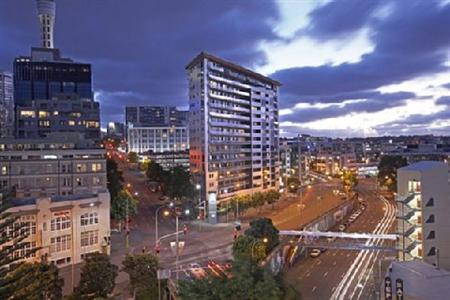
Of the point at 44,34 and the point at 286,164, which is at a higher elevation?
the point at 44,34

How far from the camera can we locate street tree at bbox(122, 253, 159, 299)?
25719 millimetres

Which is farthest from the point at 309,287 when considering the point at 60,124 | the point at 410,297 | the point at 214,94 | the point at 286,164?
the point at 286,164

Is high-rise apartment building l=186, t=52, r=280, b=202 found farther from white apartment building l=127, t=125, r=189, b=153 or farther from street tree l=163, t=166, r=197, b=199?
white apartment building l=127, t=125, r=189, b=153

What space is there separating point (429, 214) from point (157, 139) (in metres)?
128

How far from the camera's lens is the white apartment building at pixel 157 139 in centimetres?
15162

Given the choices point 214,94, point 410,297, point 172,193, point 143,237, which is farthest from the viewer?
point 214,94

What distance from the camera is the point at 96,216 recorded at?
35625 mm

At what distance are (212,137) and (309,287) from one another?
33315mm

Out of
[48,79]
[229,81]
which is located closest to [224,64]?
[229,81]

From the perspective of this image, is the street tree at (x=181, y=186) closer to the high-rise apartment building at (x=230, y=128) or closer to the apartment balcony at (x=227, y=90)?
the high-rise apartment building at (x=230, y=128)

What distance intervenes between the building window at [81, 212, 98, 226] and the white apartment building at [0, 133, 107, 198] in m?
12.2

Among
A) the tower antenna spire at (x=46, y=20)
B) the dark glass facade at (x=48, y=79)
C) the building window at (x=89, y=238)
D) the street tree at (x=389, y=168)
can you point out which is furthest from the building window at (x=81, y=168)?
the tower antenna spire at (x=46, y=20)

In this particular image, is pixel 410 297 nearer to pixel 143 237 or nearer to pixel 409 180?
pixel 409 180

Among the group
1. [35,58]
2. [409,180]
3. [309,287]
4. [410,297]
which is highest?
[35,58]
